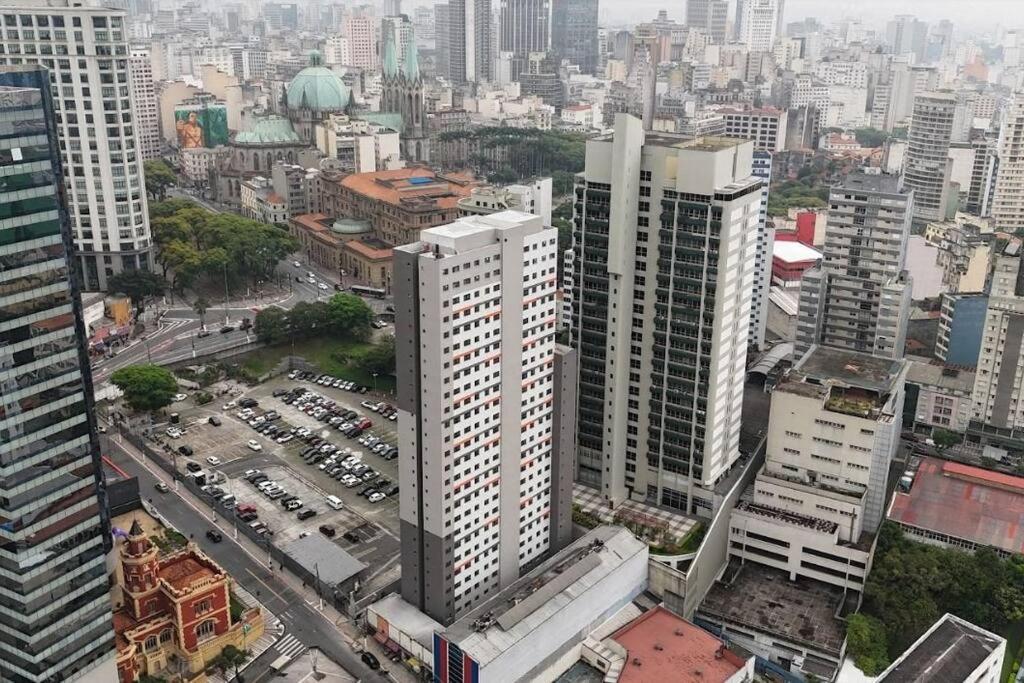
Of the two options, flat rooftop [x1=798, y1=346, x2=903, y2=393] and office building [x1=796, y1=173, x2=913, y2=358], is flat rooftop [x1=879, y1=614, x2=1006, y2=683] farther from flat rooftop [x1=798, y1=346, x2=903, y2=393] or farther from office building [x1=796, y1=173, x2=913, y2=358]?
office building [x1=796, y1=173, x2=913, y2=358]

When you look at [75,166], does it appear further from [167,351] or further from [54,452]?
[54,452]

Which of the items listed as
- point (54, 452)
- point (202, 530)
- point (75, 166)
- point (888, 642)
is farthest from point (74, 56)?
point (888, 642)

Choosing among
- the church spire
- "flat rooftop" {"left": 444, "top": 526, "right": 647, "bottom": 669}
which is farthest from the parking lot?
the church spire

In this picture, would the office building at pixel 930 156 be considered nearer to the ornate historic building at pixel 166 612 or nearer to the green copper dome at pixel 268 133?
the green copper dome at pixel 268 133

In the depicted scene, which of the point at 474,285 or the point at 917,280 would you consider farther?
the point at 917,280

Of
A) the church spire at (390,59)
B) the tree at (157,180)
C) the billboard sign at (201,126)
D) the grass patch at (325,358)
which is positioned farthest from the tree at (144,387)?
the church spire at (390,59)

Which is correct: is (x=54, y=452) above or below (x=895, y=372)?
above
